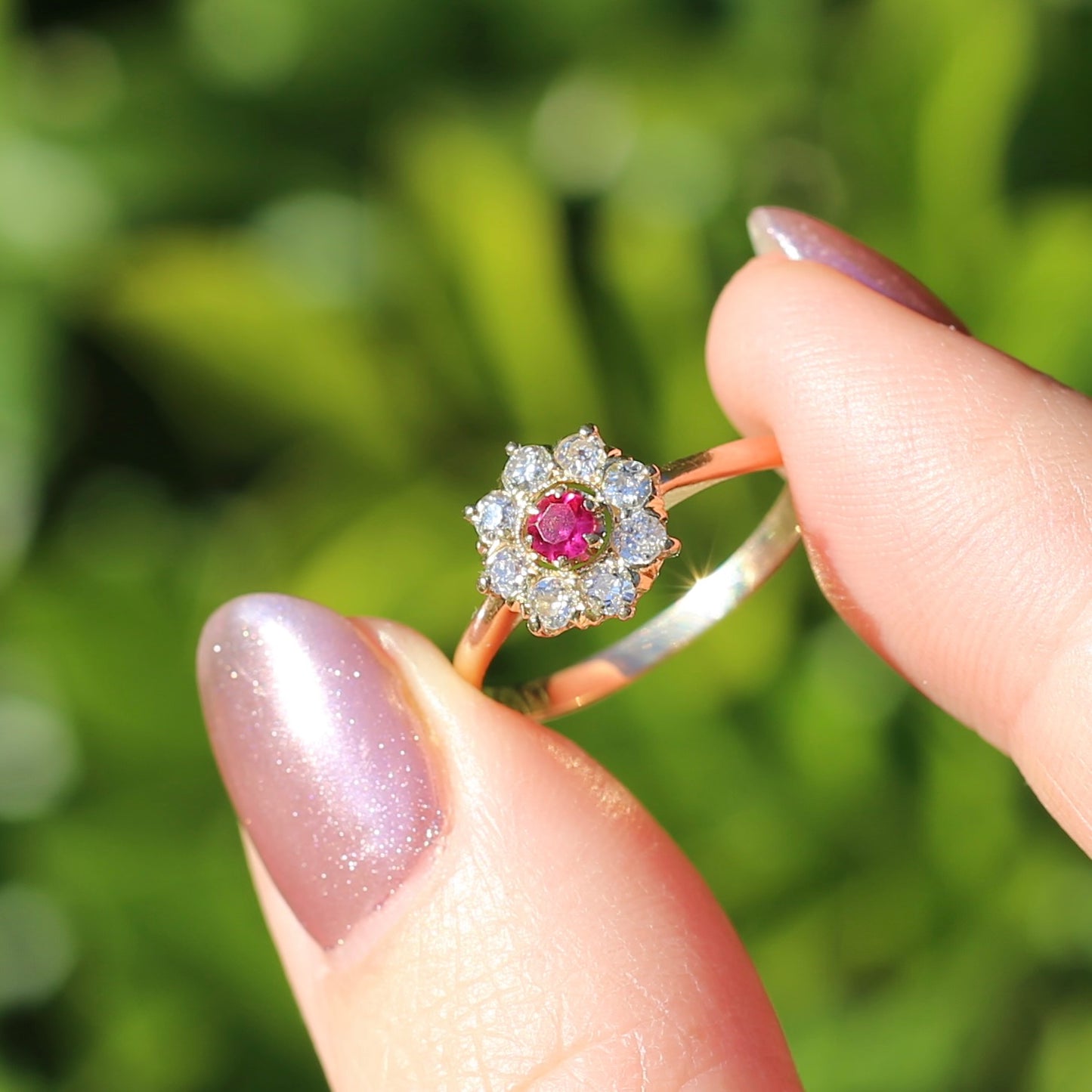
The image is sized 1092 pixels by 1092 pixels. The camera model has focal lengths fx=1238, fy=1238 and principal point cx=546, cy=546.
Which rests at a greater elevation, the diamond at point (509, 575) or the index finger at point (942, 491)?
the index finger at point (942, 491)

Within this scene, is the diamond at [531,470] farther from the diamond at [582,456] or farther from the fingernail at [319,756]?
the fingernail at [319,756]

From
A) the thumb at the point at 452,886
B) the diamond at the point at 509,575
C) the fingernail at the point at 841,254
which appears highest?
the fingernail at the point at 841,254

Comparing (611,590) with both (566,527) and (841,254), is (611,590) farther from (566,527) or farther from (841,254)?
(841,254)

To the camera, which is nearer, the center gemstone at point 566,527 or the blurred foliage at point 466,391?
the center gemstone at point 566,527

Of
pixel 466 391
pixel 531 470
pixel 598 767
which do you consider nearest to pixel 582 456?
pixel 531 470

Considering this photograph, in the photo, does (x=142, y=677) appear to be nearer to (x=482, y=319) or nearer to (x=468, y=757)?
(x=482, y=319)

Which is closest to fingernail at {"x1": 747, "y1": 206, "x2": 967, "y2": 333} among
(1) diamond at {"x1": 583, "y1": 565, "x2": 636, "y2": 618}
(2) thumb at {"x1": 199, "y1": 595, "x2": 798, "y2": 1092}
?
(1) diamond at {"x1": 583, "y1": 565, "x2": 636, "y2": 618}

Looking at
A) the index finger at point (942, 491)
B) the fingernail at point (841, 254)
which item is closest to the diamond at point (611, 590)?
the index finger at point (942, 491)
